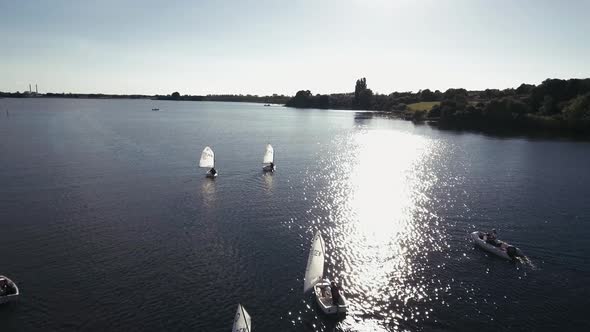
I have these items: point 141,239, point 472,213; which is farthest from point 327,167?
point 141,239

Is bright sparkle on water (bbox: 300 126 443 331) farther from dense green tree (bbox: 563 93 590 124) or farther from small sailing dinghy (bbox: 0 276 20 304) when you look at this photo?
dense green tree (bbox: 563 93 590 124)

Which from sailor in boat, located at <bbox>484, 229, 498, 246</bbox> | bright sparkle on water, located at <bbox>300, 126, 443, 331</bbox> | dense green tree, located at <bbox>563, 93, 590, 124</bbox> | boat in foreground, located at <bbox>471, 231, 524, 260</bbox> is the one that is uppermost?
dense green tree, located at <bbox>563, 93, 590, 124</bbox>

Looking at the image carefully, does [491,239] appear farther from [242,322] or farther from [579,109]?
[579,109]

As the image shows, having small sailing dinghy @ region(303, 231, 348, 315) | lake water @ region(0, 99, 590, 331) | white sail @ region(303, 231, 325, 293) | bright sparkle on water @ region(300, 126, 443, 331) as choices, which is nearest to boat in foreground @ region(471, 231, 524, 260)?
lake water @ region(0, 99, 590, 331)

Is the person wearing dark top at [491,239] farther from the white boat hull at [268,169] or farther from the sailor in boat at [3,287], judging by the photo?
the white boat hull at [268,169]

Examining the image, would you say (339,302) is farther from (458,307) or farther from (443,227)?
(443,227)

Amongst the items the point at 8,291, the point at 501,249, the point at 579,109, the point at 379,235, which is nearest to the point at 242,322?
the point at 8,291
